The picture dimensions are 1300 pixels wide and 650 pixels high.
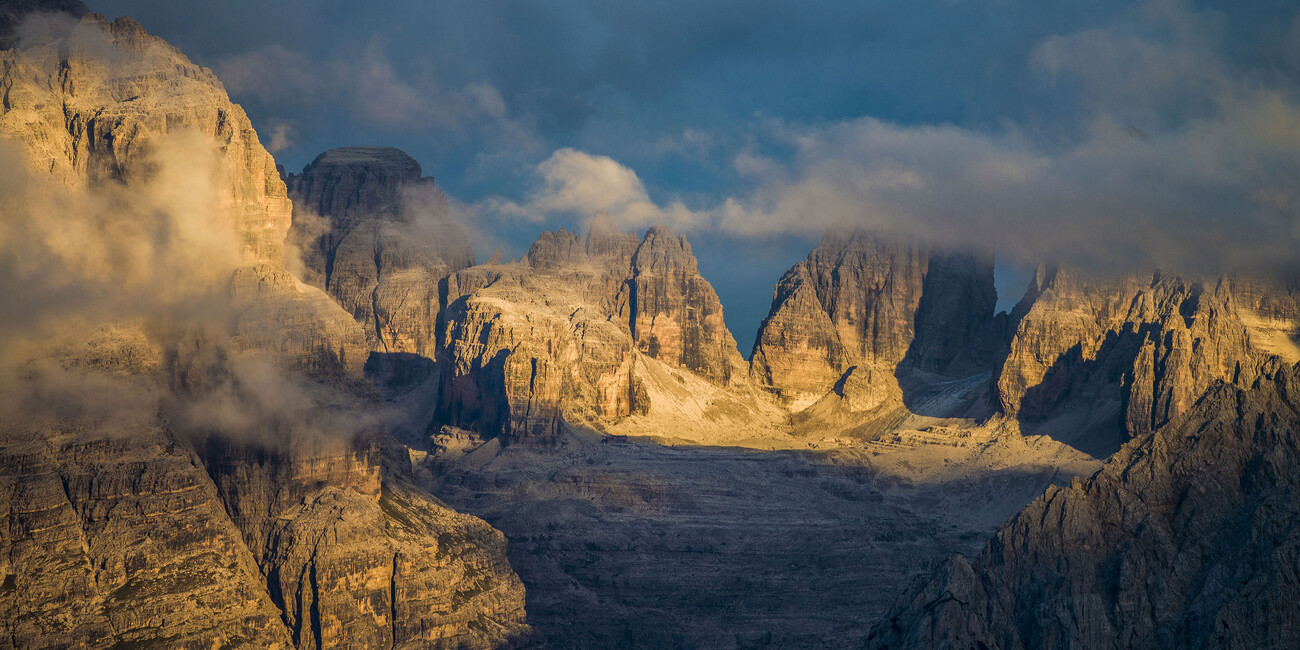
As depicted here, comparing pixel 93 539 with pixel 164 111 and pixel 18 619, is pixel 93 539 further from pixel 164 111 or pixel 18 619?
pixel 164 111

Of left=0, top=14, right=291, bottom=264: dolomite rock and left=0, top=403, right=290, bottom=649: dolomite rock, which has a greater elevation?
left=0, top=14, right=291, bottom=264: dolomite rock

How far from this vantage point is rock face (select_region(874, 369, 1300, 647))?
79188mm

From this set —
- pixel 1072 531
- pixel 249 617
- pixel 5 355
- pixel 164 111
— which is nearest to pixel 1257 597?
pixel 1072 531

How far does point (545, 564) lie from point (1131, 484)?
110501mm

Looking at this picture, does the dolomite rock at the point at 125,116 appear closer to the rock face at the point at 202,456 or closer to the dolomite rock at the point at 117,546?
the rock face at the point at 202,456

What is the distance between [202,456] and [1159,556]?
93757 millimetres

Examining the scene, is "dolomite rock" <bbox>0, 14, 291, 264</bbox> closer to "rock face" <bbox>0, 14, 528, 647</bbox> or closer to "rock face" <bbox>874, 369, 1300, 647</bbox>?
"rock face" <bbox>0, 14, 528, 647</bbox>

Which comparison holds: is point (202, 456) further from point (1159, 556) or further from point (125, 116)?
point (1159, 556)

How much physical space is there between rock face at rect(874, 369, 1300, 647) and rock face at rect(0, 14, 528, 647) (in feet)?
217

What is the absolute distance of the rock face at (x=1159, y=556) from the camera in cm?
7919

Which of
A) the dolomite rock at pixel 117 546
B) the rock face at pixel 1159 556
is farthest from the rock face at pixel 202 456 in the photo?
the rock face at pixel 1159 556

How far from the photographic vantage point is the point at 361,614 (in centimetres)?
14462

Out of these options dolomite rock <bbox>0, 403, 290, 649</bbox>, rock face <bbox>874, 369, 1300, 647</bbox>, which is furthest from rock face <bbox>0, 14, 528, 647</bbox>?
rock face <bbox>874, 369, 1300, 647</bbox>

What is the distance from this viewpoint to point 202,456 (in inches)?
5709
